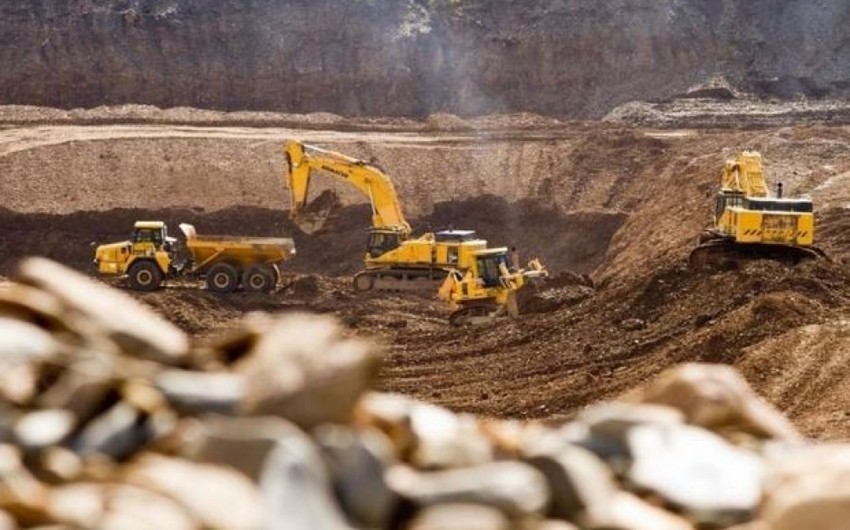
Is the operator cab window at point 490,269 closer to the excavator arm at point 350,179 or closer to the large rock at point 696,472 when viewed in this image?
the excavator arm at point 350,179


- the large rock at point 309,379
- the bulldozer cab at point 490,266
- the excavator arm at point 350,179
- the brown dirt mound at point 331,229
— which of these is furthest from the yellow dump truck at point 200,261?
the large rock at point 309,379

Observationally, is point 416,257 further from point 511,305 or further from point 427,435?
point 427,435

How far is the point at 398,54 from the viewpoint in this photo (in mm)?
47156

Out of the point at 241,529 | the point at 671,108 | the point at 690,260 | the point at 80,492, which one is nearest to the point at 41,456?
the point at 80,492

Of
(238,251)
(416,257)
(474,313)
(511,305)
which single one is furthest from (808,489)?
(238,251)

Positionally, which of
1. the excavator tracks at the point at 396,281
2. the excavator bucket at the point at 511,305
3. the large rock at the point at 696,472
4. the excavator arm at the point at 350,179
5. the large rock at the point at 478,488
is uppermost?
the large rock at the point at 478,488

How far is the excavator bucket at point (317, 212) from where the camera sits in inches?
1141

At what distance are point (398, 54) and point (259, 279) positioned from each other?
2068 cm

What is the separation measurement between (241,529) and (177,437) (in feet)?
2.21

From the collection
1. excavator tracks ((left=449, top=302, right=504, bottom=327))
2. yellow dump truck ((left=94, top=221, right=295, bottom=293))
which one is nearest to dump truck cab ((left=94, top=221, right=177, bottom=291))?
yellow dump truck ((left=94, top=221, right=295, bottom=293))

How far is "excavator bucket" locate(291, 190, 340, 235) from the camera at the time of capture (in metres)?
29.0

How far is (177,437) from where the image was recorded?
189 inches

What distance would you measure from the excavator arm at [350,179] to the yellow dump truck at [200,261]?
120cm

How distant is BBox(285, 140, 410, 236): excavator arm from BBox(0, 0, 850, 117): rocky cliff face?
17.5m
